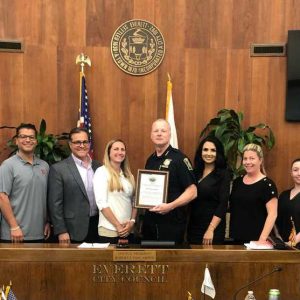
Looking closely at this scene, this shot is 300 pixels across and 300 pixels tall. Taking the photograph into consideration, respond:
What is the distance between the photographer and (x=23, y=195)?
3.07m

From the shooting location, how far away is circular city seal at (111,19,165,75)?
425 cm

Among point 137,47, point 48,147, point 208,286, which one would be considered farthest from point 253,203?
point 137,47

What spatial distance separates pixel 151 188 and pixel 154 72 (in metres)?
1.76

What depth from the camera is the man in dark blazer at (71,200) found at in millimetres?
3023

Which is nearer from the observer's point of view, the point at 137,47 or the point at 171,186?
the point at 171,186

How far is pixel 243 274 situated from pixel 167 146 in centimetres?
104

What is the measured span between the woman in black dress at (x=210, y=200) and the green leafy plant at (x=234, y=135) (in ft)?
2.43

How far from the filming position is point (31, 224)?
3.11 metres

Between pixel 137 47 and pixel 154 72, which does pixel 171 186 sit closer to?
pixel 154 72

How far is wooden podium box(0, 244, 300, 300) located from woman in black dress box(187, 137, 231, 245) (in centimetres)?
47

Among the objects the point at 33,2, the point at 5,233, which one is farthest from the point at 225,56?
the point at 5,233

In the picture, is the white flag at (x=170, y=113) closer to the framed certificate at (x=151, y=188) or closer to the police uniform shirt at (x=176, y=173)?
the police uniform shirt at (x=176, y=173)

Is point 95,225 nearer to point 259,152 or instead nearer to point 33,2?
point 259,152

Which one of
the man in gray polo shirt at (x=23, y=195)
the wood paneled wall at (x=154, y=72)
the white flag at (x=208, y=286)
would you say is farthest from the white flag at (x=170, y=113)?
the white flag at (x=208, y=286)
